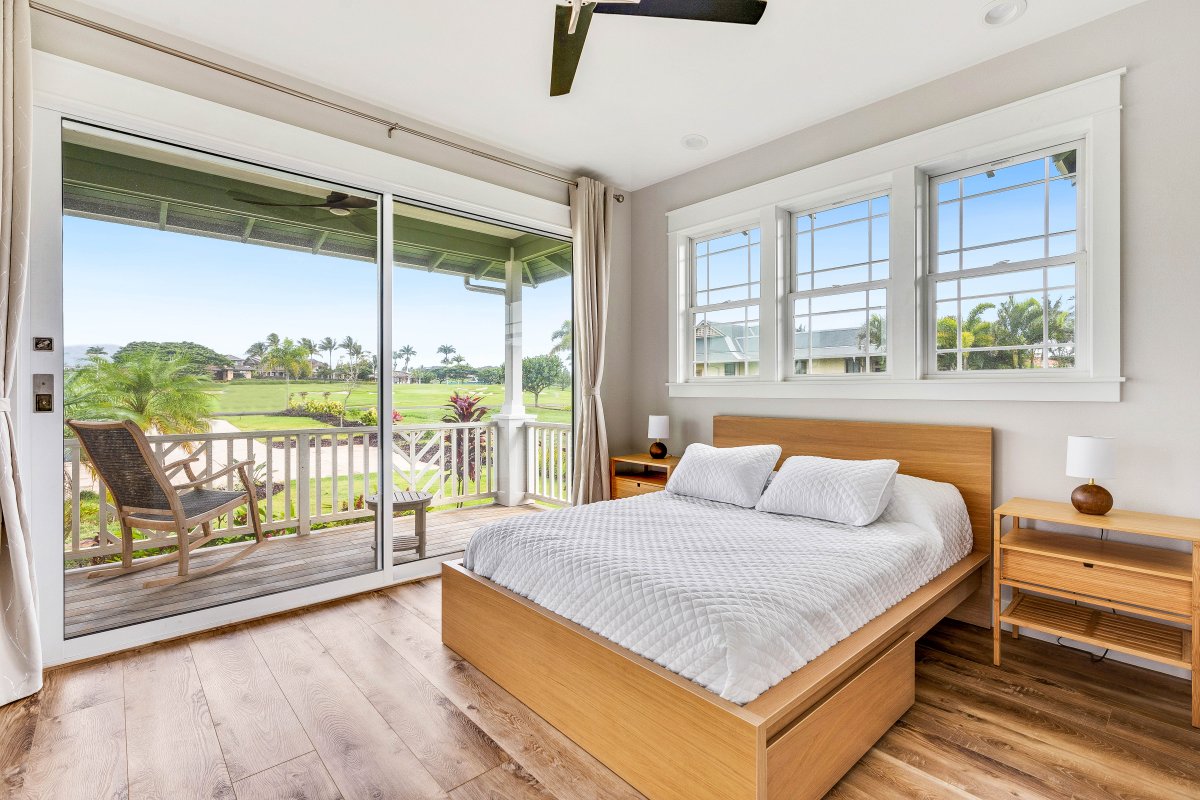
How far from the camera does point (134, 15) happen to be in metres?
2.42

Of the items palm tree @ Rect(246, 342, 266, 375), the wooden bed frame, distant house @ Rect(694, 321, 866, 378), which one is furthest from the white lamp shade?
palm tree @ Rect(246, 342, 266, 375)

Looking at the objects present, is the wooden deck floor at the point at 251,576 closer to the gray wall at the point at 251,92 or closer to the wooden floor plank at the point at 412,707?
the wooden floor plank at the point at 412,707

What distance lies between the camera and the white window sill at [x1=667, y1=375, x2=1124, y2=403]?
8.11 feet

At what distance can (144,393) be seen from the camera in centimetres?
252

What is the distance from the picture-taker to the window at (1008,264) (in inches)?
103

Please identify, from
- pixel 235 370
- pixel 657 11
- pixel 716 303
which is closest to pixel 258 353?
pixel 235 370

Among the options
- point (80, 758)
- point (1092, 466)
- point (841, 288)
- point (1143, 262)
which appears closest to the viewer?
point (80, 758)

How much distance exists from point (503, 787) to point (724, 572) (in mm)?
909

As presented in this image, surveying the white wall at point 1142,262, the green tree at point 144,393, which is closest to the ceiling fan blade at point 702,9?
the white wall at point 1142,262

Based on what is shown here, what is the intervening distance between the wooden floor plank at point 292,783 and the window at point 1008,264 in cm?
321

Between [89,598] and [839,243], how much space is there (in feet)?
13.8

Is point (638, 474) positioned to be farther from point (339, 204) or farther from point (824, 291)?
point (339, 204)

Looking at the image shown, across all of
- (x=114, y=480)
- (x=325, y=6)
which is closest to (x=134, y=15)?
(x=325, y=6)

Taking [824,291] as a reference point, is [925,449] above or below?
below
